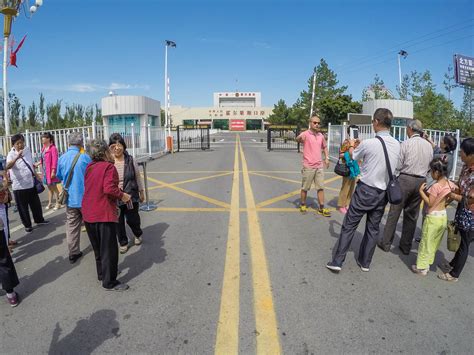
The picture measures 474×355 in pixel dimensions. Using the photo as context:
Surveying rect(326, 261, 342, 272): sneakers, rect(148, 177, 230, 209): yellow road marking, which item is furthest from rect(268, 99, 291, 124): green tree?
rect(326, 261, 342, 272): sneakers

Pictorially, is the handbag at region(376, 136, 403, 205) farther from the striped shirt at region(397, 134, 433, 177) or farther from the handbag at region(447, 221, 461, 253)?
the striped shirt at region(397, 134, 433, 177)

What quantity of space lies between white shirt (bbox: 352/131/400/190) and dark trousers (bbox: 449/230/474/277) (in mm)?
943

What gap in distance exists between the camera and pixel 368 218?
3.50m

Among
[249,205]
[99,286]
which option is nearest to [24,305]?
[99,286]

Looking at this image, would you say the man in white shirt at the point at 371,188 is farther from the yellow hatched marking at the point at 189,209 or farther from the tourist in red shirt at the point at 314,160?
the yellow hatched marking at the point at 189,209

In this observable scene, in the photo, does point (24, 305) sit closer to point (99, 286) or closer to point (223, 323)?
point (99, 286)

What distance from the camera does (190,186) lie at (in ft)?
28.9

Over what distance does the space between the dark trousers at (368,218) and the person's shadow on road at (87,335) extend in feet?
7.96

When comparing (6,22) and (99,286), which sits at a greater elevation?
(6,22)

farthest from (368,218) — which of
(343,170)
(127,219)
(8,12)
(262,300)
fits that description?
(8,12)

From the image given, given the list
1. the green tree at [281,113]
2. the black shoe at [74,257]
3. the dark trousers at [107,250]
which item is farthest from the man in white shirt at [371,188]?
the green tree at [281,113]

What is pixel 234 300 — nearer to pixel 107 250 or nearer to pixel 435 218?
pixel 107 250

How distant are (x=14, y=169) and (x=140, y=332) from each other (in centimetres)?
406

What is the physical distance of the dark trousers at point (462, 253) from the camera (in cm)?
323
